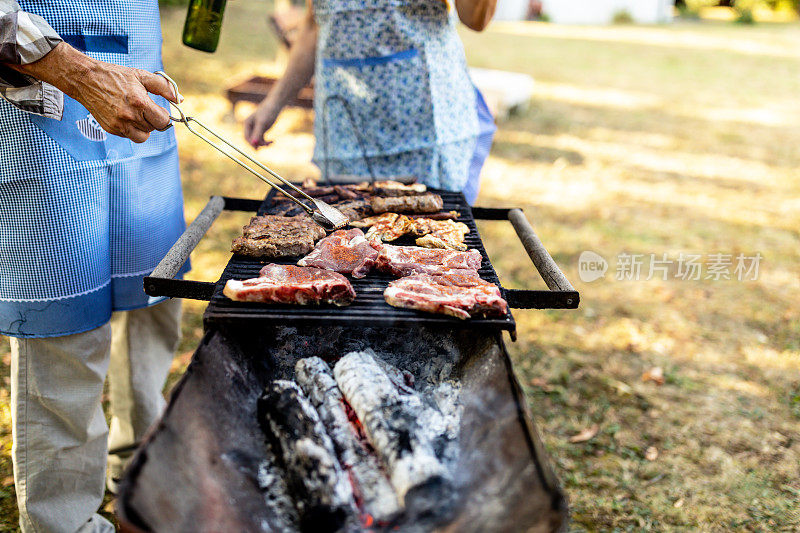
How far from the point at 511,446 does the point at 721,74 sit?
15603 millimetres

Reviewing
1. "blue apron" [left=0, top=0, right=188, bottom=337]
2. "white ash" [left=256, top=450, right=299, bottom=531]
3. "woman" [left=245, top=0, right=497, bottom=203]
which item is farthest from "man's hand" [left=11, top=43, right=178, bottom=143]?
"woman" [left=245, top=0, right=497, bottom=203]

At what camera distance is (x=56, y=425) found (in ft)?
7.52

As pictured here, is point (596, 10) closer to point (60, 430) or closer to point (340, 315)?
point (340, 315)

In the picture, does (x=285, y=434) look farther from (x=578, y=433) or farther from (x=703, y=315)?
(x=703, y=315)

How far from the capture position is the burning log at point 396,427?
1416mm

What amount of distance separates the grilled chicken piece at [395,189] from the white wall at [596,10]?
23.3 m

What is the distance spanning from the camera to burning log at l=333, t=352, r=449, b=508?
1416 millimetres

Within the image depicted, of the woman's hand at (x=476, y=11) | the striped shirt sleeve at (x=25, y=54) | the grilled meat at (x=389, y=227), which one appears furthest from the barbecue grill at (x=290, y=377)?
the woman's hand at (x=476, y=11)

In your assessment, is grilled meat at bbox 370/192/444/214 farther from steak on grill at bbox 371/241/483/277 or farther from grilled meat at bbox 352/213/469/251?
steak on grill at bbox 371/241/483/277

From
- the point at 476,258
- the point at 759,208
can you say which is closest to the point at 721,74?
the point at 759,208

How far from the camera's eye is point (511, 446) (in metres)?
1.43

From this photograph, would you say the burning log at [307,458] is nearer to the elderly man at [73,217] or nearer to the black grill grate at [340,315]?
the black grill grate at [340,315]

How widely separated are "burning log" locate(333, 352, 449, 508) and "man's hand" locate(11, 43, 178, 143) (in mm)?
965

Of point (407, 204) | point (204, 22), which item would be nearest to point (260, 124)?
point (204, 22)
